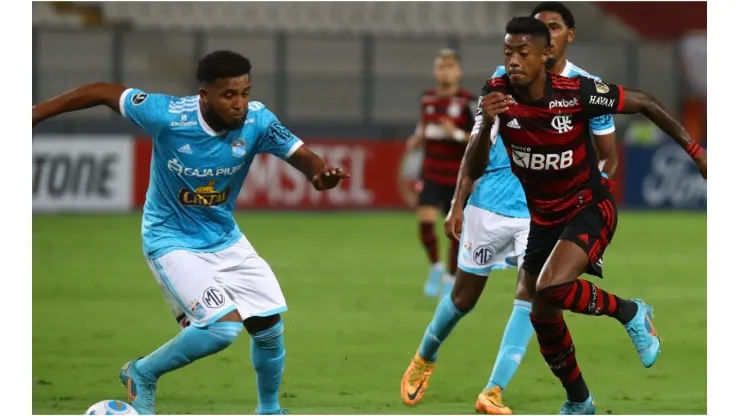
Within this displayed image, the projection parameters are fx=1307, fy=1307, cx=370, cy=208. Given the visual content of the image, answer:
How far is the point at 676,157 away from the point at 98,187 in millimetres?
9845

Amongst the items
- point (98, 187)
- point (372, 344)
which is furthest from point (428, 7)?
point (372, 344)

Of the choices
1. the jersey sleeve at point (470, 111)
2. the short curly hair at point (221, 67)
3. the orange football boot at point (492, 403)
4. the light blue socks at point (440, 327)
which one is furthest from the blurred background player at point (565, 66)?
the jersey sleeve at point (470, 111)

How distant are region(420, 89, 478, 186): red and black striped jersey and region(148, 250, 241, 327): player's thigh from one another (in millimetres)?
5818

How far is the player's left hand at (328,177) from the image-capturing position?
6332mm

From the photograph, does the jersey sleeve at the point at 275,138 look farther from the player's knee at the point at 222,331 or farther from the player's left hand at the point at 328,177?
the player's knee at the point at 222,331

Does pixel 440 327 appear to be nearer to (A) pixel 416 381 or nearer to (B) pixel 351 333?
(A) pixel 416 381

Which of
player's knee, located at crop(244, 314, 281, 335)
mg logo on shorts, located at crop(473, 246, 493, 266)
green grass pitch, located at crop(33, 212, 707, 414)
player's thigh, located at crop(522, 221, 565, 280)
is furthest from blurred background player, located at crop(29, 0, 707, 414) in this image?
player's knee, located at crop(244, 314, 281, 335)

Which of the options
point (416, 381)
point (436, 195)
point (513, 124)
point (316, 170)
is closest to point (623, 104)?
point (513, 124)

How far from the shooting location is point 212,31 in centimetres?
2334

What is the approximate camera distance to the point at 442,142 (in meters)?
12.2

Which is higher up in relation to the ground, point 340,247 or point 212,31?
point 212,31

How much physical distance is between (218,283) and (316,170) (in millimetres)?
736

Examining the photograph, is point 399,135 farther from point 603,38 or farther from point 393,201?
point 603,38

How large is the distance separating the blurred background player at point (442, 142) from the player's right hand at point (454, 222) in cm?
509
